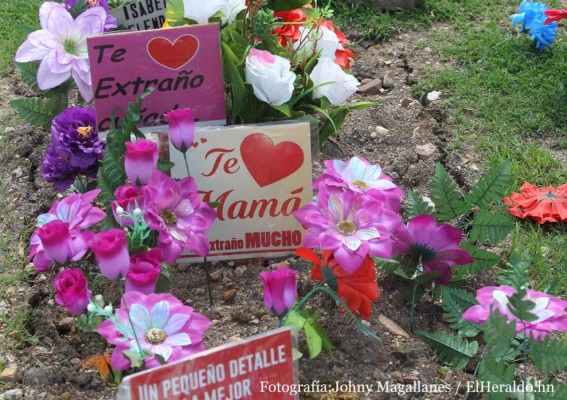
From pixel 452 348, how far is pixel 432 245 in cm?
24

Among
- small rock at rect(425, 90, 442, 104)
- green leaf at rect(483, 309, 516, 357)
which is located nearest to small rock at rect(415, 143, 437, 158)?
small rock at rect(425, 90, 442, 104)

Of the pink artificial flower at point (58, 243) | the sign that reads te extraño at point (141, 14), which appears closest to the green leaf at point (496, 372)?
the pink artificial flower at point (58, 243)

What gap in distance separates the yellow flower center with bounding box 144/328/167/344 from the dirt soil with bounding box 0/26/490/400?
26 centimetres

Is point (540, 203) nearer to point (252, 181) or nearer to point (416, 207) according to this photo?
point (416, 207)

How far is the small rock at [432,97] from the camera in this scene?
2899 mm

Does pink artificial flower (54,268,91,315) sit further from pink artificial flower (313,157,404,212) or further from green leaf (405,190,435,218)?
green leaf (405,190,435,218)

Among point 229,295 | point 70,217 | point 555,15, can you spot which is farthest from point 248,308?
point 555,15

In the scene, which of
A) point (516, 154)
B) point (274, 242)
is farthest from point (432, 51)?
point (274, 242)

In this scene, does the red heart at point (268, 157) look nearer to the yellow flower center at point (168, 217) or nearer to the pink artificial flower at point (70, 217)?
the yellow flower center at point (168, 217)

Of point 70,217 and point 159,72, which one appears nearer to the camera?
point 70,217

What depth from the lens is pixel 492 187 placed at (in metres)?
1.96

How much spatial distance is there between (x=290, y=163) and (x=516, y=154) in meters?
0.92

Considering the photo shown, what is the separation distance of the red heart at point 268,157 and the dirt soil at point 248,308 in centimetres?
24

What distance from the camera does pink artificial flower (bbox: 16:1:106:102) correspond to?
215 centimetres
